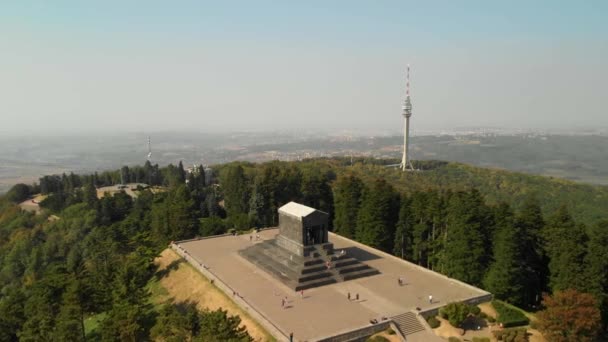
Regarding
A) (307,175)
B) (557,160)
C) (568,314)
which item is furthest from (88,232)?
(557,160)

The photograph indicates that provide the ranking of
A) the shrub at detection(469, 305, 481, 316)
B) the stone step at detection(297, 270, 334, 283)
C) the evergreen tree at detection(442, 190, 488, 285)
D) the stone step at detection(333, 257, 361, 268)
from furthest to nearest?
the stone step at detection(333, 257, 361, 268), the evergreen tree at detection(442, 190, 488, 285), the stone step at detection(297, 270, 334, 283), the shrub at detection(469, 305, 481, 316)

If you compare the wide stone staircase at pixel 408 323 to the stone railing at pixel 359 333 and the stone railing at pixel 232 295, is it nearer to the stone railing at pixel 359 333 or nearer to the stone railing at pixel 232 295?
the stone railing at pixel 359 333

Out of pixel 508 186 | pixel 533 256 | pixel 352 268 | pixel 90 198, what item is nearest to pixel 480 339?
pixel 533 256

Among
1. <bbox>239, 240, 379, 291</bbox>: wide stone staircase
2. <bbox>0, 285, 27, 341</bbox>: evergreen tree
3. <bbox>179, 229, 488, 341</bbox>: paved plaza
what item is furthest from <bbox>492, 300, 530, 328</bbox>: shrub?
<bbox>0, 285, 27, 341</bbox>: evergreen tree

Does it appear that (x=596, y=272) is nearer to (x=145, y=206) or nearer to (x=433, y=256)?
(x=433, y=256)

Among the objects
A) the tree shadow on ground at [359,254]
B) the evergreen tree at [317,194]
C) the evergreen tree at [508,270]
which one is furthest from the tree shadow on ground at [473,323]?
the evergreen tree at [317,194]

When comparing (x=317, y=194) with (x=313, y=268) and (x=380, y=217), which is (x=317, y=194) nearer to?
(x=380, y=217)

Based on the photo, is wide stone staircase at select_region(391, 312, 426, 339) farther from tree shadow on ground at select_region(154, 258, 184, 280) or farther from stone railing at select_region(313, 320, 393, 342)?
tree shadow on ground at select_region(154, 258, 184, 280)
